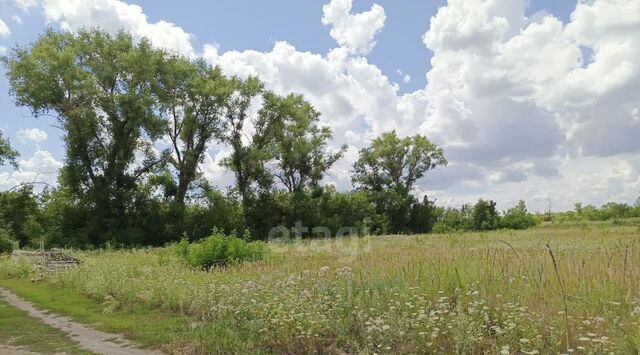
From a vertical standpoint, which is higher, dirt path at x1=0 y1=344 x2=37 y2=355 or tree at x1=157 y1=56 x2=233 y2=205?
tree at x1=157 y1=56 x2=233 y2=205

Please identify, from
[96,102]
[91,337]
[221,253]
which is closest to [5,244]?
[96,102]

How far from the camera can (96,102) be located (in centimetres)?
3744

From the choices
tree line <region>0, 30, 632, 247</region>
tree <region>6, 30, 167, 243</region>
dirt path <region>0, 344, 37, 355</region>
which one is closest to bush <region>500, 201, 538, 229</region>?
tree line <region>0, 30, 632, 247</region>

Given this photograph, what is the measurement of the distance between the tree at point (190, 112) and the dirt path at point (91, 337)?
31236 mm

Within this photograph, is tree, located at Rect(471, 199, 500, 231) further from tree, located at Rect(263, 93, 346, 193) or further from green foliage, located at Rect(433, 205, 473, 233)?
tree, located at Rect(263, 93, 346, 193)

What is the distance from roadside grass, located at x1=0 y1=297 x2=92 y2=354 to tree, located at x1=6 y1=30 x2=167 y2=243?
91.0 ft

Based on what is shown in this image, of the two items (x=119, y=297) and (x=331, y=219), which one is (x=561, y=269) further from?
(x=331, y=219)

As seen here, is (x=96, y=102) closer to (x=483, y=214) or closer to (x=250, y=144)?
(x=250, y=144)

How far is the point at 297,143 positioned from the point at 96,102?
18991 millimetres

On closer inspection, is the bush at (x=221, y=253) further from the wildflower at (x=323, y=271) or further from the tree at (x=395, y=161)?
the tree at (x=395, y=161)

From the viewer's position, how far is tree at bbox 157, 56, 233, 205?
42.6 m

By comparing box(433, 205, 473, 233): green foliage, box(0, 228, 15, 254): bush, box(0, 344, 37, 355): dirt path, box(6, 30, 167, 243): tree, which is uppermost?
box(6, 30, 167, 243): tree

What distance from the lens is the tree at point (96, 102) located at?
119 ft

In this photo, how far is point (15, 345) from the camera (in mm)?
8453
